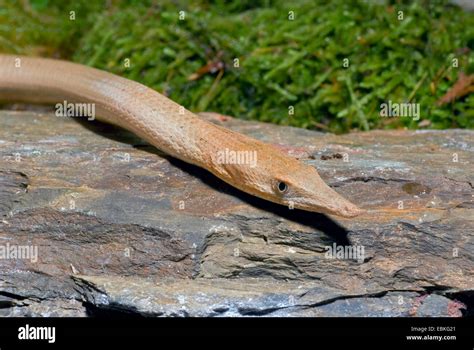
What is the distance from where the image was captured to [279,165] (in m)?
4.18

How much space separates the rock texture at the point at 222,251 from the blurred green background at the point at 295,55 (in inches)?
79.3

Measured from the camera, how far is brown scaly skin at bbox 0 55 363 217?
13.4ft

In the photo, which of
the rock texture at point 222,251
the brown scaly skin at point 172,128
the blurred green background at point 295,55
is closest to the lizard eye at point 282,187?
the brown scaly skin at point 172,128

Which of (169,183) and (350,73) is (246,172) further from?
(350,73)

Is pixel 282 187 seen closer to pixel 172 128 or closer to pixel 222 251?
pixel 222 251

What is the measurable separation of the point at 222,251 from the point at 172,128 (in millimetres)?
929

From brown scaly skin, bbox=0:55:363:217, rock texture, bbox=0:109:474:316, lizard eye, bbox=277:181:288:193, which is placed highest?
brown scaly skin, bbox=0:55:363:217

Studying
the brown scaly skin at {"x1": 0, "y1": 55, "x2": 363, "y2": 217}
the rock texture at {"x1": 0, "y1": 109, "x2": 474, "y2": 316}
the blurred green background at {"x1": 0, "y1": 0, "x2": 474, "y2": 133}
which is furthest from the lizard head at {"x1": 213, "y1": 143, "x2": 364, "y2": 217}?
the blurred green background at {"x1": 0, "y1": 0, "x2": 474, "y2": 133}

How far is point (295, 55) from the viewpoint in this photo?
666cm

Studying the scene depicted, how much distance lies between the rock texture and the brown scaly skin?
0.70 ft

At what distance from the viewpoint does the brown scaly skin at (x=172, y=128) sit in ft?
13.4

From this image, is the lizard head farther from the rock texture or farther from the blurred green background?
the blurred green background

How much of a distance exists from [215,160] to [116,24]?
330cm

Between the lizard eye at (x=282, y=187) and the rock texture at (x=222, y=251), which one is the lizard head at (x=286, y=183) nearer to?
the lizard eye at (x=282, y=187)
